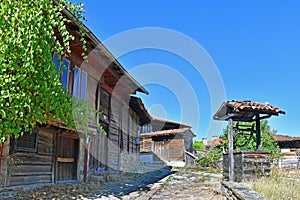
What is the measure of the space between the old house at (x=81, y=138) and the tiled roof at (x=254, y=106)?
14.7 feet

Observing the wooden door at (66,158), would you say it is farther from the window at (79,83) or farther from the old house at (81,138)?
the window at (79,83)

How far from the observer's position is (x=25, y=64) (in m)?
4.40

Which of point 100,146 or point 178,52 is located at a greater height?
point 178,52

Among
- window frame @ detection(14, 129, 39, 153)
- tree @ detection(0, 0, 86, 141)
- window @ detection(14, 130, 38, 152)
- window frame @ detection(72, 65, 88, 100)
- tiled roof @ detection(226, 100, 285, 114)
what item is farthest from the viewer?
window frame @ detection(72, 65, 88, 100)

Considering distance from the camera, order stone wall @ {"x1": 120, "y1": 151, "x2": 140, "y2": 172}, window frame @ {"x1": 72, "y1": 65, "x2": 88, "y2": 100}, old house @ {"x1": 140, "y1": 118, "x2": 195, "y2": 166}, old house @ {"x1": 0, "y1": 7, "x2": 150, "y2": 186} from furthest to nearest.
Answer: old house @ {"x1": 140, "y1": 118, "x2": 195, "y2": 166} < stone wall @ {"x1": 120, "y1": 151, "x2": 140, "y2": 172} < window frame @ {"x1": 72, "y1": 65, "x2": 88, "y2": 100} < old house @ {"x1": 0, "y1": 7, "x2": 150, "y2": 186}

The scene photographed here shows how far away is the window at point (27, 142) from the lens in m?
7.36

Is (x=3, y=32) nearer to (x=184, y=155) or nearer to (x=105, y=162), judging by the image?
(x=105, y=162)

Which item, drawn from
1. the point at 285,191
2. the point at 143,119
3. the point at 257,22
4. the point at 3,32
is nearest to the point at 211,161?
the point at 143,119

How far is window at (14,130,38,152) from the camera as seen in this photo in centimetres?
736

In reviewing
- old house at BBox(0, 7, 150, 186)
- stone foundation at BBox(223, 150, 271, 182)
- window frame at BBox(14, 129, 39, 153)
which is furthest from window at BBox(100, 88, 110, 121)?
stone foundation at BBox(223, 150, 271, 182)

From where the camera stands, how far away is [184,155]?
2631 centimetres

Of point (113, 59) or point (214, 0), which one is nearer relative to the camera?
point (113, 59)

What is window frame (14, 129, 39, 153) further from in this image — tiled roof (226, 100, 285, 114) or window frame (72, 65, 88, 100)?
tiled roof (226, 100, 285, 114)

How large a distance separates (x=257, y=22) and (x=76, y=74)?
25.1ft
